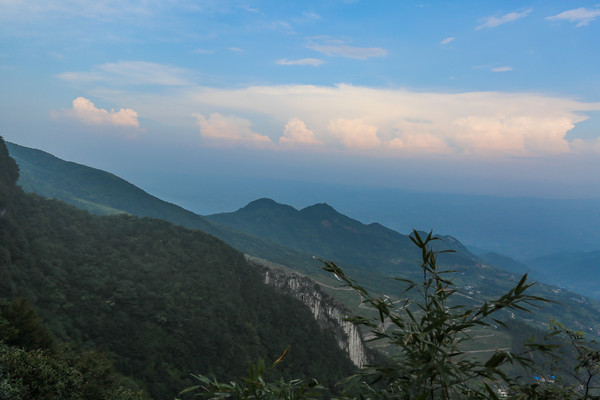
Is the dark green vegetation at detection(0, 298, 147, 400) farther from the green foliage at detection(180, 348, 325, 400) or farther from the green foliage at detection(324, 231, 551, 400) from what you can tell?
the green foliage at detection(324, 231, 551, 400)

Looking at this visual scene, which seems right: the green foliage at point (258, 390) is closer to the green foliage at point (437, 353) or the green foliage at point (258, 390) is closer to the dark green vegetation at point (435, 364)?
the dark green vegetation at point (435, 364)

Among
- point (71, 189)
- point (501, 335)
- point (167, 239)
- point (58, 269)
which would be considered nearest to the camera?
point (58, 269)

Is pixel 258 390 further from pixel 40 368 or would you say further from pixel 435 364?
pixel 40 368

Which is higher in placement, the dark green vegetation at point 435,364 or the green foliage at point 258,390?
the dark green vegetation at point 435,364

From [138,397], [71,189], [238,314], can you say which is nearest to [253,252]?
[71,189]

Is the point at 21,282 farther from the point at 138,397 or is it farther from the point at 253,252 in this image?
the point at 253,252

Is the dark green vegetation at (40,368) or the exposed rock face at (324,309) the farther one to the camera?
the exposed rock face at (324,309)

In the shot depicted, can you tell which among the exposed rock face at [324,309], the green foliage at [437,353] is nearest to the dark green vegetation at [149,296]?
the exposed rock face at [324,309]
